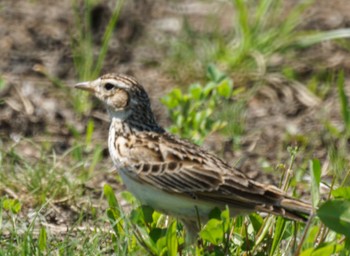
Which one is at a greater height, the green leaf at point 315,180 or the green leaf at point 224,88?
the green leaf at point 315,180

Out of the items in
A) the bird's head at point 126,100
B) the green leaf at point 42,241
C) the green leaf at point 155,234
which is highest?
the bird's head at point 126,100

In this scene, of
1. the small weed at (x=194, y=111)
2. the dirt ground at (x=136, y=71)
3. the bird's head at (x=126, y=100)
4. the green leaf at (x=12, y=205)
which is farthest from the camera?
the dirt ground at (x=136, y=71)

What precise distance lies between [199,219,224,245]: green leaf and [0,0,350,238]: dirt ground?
2113 mm

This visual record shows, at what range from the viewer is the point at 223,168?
249 inches

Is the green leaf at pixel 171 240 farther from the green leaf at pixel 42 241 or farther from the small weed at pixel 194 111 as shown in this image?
the small weed at pixel 194 111

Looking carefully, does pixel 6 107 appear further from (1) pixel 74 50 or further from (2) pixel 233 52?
(2) pixel 233 52

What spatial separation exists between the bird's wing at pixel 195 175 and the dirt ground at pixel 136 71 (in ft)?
4.98

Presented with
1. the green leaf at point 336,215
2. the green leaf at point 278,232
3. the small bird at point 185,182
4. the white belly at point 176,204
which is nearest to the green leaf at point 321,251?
the green leaf at point 336,215

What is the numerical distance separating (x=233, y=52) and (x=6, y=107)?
81.5 inches

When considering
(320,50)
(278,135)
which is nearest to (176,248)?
(278,135)

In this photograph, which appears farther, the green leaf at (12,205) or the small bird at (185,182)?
the green leaf at (12,205)

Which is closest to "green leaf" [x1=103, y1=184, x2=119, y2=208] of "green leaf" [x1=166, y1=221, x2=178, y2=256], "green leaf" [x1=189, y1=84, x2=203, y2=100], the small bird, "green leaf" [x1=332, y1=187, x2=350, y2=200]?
the small bird

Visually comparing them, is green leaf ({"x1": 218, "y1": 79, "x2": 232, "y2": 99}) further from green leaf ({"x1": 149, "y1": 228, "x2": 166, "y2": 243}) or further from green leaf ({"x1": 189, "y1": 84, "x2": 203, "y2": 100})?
→ green leaf ({"x1": 149, "y1": 228, "x2": 166, "y2": 243})

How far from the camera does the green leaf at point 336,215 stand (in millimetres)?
5727
